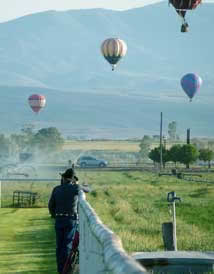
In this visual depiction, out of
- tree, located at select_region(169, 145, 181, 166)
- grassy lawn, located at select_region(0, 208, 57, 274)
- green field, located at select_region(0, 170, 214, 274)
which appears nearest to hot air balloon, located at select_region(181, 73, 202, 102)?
tree, located at select_region(169, 145, 181, 166)

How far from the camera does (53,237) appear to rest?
23.6 meters

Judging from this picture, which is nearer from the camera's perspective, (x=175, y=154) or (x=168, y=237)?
(x=168, y=237)

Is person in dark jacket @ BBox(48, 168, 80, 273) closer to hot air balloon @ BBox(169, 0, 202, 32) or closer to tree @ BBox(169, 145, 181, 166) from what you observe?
hot air balloon @ BBox(169, 0, 202, 32)

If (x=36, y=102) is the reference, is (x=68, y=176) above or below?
below

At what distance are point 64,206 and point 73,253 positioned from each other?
0.79 meters

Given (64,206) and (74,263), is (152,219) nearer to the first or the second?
(74,263)

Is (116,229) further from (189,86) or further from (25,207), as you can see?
(189,86)

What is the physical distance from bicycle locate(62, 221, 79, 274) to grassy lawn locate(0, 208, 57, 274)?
5.73ft

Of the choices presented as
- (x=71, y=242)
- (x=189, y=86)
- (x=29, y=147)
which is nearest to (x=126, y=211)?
(x=71, y=242)

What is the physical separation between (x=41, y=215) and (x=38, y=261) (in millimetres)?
13916

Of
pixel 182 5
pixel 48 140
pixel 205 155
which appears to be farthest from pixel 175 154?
pixel 48 140

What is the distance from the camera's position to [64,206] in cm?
1512

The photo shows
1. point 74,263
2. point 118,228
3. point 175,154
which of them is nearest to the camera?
point 74,263

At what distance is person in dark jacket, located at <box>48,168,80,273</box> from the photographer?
593 inches
